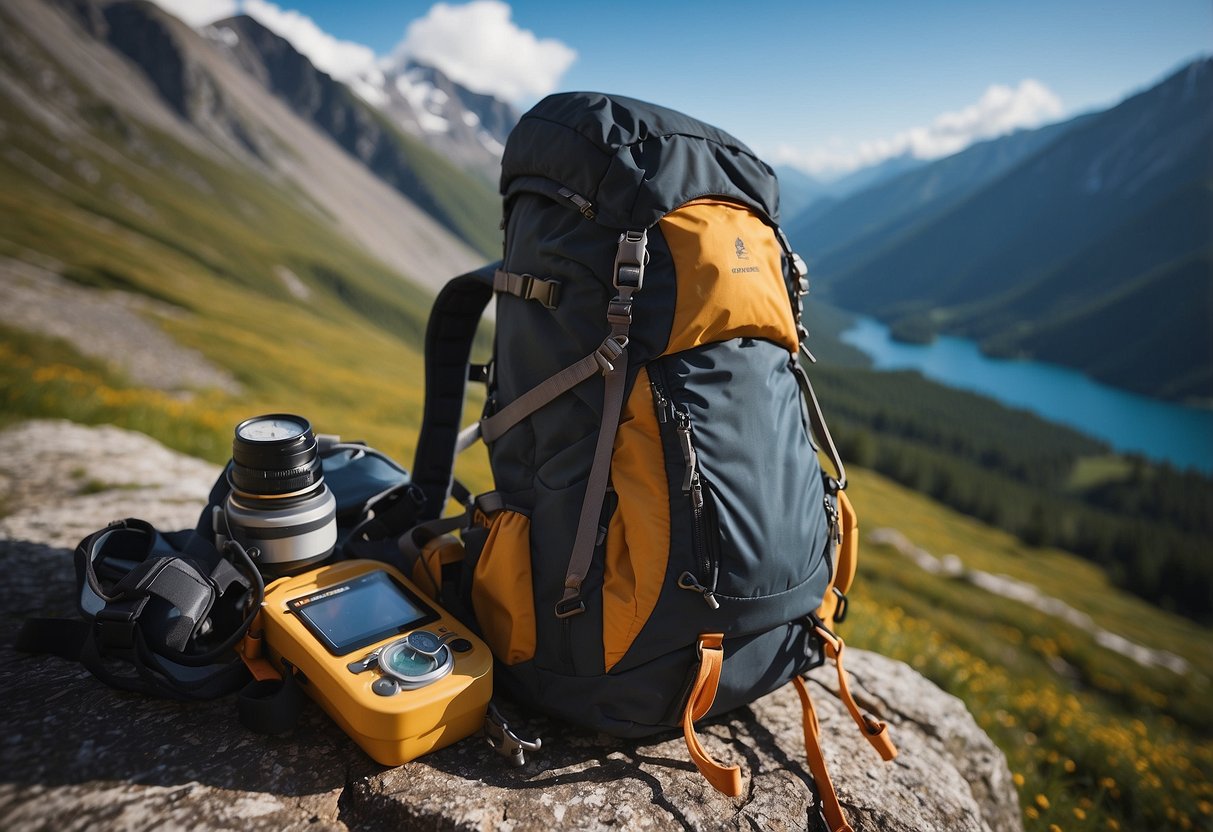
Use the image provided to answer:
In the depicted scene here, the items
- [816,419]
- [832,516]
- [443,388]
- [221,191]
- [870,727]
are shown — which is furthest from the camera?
[221,191]

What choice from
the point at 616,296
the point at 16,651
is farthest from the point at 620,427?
the point at 16,651

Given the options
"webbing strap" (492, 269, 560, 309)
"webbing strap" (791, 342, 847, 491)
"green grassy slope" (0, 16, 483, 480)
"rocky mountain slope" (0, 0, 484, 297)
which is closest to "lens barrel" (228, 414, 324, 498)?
"webbing strap" (492, 269, 560, 309)

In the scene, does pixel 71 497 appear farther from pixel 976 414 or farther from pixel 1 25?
pixel 976 414

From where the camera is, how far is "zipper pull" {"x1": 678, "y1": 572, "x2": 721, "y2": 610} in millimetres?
2943

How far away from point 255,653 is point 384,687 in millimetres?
760

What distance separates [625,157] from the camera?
A: 120 inches

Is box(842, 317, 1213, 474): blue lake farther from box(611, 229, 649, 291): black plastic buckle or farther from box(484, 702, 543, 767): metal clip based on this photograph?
box(484, 702, 543, 767): metal clip

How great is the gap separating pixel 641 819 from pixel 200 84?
18319 centimetres

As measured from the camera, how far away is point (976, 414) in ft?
474

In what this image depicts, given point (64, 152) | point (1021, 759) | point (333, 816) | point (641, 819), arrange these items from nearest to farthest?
1. point (333, 816)
2. point (641, 819)
3. point (1021, 759)
4. point (64, 152)

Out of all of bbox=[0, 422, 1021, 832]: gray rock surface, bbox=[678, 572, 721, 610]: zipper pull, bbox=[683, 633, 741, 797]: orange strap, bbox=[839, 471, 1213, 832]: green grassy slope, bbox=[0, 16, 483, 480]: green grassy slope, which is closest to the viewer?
bbox=[0, 422, 1021, 832]: gray rock surface

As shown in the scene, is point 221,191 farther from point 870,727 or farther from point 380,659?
point 870,727

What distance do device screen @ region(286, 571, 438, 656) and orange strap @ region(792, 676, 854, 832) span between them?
5.96 ft

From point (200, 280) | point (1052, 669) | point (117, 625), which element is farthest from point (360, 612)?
point (200, 280)
